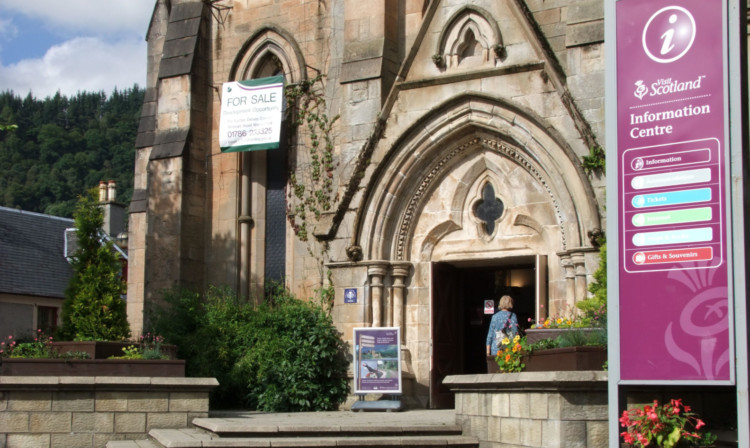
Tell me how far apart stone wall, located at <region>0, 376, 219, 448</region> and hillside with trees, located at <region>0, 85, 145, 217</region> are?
155ft

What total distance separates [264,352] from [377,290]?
81.9 inches

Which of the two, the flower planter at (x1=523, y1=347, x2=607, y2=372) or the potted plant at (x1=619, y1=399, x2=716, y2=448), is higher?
the flower planter at (x1=523, y1=347, x2=607, y2=372)

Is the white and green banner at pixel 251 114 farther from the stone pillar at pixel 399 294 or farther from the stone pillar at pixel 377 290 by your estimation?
the stone pillar at pixel 399 294

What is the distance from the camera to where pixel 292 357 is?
17.0 metres

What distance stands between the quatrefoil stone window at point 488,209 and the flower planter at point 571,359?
598 cm

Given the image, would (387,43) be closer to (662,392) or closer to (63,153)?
(662,392)

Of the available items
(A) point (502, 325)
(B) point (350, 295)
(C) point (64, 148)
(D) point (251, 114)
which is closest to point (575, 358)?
(A) point (502, 325)

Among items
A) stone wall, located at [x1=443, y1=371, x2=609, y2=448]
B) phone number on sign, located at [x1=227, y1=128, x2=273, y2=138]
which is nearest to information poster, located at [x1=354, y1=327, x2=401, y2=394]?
stone wall, located at [x1=443, y1=371, x2=609, y2=448]

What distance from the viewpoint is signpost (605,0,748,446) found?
851cm

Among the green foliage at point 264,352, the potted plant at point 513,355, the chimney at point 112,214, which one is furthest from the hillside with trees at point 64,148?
the potted plant at point 513,355

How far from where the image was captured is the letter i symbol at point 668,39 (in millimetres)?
8961

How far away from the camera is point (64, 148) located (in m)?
74.2

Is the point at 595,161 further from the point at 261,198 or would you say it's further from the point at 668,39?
the point at 261,198

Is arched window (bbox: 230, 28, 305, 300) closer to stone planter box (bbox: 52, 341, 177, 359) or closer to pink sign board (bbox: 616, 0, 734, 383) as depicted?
stone planter box (bbox: 52, 341, 177, 359)
